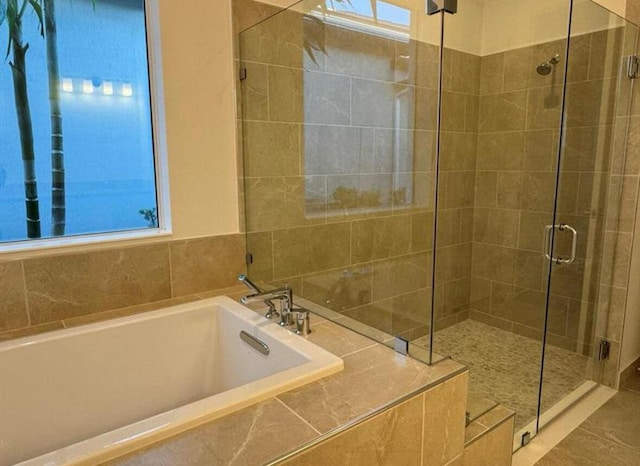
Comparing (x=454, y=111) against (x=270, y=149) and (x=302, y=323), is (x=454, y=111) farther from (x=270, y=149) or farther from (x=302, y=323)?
(x=302, y=323)

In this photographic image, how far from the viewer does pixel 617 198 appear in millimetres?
2275

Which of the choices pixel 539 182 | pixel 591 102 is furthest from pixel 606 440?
pixel 591 102

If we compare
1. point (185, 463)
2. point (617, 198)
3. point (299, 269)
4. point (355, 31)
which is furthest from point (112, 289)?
point (617, 198)

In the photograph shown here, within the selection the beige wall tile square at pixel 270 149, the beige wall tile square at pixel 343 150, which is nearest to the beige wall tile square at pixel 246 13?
the beige wall tile square at pixel 270 149

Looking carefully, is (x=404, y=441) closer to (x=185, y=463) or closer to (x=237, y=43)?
(x=185, y=463)

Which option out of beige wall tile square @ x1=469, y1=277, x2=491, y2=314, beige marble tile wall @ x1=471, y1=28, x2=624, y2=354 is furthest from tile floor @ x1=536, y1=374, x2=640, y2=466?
beige wall tile square @ x1=469, y1=277, x2=491, y2=314

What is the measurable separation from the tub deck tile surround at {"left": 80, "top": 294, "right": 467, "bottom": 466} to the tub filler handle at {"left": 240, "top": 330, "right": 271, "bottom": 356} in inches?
9.1

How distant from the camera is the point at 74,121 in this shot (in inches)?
→ 74.7

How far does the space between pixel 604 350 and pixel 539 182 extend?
3.49 feet

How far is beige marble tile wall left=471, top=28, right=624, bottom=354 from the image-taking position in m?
2.39

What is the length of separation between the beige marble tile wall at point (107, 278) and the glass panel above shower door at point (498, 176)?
135cm

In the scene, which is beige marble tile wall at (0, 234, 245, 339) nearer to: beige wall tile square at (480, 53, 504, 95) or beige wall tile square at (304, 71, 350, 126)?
beige wall tile square at (304, 71, 350, 126)

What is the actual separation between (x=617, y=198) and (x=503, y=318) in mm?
1091

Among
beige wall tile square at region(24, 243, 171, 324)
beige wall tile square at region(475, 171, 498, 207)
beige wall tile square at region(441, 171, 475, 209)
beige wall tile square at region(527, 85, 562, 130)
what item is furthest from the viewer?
beige wall tile square at region(475, 171, 498, 207)
